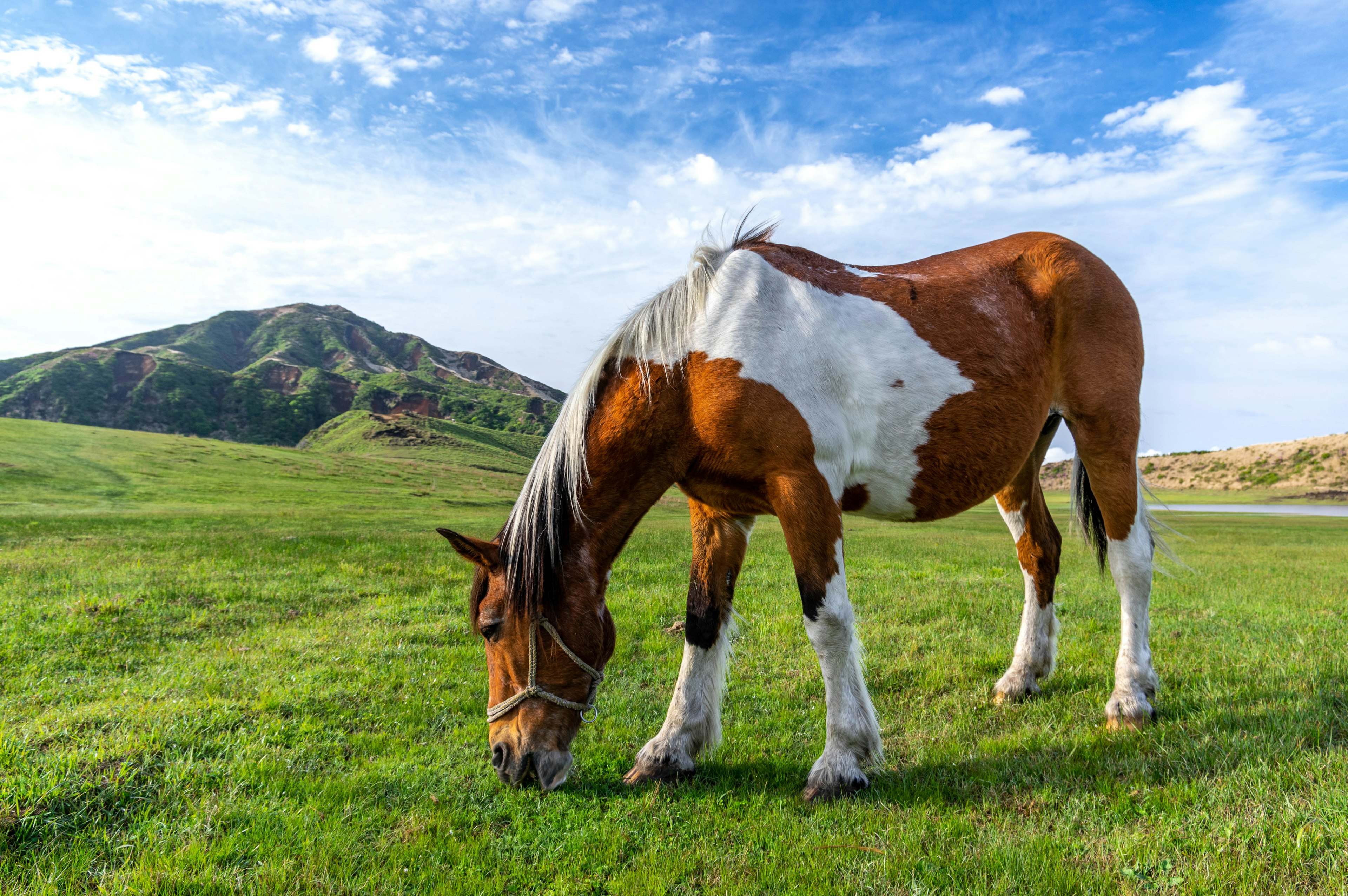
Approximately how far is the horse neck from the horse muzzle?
872 millimetres

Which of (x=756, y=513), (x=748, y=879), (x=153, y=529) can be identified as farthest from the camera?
(x=153, y=529)

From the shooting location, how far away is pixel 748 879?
2.67 meters

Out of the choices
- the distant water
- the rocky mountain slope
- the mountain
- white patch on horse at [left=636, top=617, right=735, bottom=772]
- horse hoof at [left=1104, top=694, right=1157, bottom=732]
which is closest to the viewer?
white patch on horse at [left=636, top=617, right=735, bottom=772]

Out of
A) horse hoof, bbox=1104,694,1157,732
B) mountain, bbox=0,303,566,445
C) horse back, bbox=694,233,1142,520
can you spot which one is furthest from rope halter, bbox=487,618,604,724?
mountain, bbox=0,303,566,445

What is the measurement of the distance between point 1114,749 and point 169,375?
171480 mm

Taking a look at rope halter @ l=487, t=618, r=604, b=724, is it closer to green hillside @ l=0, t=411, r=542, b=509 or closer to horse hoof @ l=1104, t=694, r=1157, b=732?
horse hoof @ l=1104, t=694, r=1157, b=732

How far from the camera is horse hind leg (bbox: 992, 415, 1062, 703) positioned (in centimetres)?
499

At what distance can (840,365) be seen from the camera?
3787 mm

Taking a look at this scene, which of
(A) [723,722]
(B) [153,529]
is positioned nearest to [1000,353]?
(A) [723,722]

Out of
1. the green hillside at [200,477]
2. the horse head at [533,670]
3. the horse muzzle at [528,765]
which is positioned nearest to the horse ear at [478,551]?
the horse head at [533,670]

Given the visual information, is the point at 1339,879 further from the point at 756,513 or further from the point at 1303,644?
the point at 1303,644

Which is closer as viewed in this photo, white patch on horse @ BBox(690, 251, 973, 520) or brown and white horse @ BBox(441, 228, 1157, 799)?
brown and white horse @ BBox(441, 228, 1157, 799)

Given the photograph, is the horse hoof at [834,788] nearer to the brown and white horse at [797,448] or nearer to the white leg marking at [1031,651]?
the brown and white horse at [797,448]

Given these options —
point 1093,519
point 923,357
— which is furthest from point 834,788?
point 1093,519
